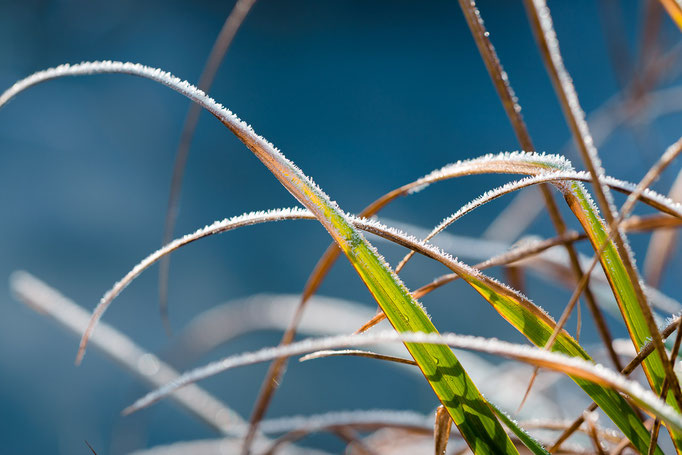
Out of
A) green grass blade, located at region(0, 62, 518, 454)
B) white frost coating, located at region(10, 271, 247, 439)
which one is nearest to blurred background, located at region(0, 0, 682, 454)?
white frost coating, located at region(10, 271, 247, 439)

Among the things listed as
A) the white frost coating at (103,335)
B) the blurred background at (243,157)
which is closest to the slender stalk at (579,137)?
the white frost coating at (103,335)

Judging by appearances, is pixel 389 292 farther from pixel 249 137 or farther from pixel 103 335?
pixel 103 335

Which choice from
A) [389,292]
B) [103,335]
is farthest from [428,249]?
[103,335]

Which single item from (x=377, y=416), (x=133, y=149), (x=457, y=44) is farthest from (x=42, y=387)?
(x=457, y=44)

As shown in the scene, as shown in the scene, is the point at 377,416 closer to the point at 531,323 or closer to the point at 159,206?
the point at 531,323

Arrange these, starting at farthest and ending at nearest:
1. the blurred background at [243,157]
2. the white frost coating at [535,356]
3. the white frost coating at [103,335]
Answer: the blurred background at [243,157] < the white frost coating at [103,335] < the white frost coating at [535,356]

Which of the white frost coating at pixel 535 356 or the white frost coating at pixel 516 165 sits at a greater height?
the white frost coating at pixel 516 165

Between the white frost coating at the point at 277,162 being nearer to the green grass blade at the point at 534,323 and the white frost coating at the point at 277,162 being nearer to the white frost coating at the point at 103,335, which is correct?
the green grass blade at the point at 534,323
